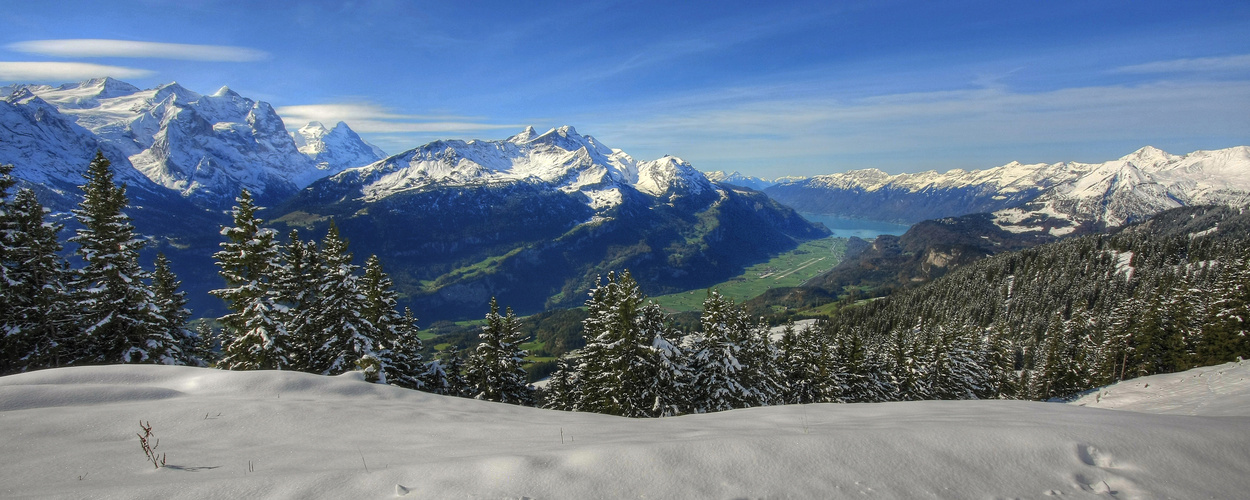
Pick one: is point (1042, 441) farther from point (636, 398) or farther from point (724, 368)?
point (724, 368)

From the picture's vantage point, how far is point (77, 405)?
7.64 m

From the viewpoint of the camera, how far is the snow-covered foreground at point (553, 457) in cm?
455

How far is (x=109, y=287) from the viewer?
2150 centimetres

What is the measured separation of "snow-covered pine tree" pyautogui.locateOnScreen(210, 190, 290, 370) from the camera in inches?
886

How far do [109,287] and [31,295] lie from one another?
2.75 meters

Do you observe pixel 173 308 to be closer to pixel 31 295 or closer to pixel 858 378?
pixel 31 295

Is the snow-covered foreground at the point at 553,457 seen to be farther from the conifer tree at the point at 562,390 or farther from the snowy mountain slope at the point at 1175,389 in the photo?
the conifer tree at the point at 562,390

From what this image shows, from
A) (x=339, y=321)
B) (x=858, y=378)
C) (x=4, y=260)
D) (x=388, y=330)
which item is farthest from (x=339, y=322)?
(x=858, y=378)

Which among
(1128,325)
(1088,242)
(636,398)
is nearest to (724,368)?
(636,398)

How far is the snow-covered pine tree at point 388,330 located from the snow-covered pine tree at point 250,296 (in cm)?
467

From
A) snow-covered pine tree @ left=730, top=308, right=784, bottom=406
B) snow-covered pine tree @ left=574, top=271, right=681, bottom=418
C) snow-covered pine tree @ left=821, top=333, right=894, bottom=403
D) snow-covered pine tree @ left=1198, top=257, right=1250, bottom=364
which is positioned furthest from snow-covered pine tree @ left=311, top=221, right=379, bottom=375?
snow-covered pine tree @ left=1198, top=257, right=1250, bottom=364

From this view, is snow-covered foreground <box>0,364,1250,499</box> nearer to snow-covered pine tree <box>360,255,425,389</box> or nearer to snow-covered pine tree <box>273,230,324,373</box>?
snow-covered pine tree <box>273,230,324,373</box>

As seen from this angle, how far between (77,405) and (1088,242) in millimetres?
223021

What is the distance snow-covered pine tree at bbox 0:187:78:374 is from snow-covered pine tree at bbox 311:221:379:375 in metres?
9.69
